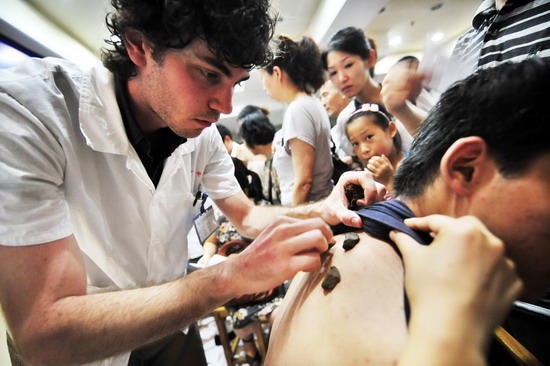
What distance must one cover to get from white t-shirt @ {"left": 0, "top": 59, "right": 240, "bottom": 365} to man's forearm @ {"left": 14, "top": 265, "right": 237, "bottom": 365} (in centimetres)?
21

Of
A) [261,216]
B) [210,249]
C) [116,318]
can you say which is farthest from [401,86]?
[210,249]

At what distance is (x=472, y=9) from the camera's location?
Result: 4004 millimetres

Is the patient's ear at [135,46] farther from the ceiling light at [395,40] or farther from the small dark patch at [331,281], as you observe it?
the ceiling light at [395,40]

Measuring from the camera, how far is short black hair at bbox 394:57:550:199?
60 centimetres

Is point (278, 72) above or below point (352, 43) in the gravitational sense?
below

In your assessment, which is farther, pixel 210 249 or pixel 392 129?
pixel 210 249

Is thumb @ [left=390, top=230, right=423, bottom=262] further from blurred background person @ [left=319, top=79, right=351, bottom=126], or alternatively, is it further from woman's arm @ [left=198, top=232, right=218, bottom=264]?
blurred background person @ [left=319, top=79, right=351, bottom=126]

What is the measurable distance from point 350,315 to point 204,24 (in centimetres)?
99

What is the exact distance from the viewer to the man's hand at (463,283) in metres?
0.43

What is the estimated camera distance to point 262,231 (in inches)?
32.4

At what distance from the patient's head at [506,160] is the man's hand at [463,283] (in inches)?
7.4

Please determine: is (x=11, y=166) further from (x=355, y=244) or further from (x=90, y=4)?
(x=90, y=4)

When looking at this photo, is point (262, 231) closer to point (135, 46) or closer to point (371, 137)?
point (135, 46)

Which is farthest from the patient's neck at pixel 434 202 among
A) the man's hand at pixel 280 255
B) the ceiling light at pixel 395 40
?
the ceiling light at pixel 395 40
